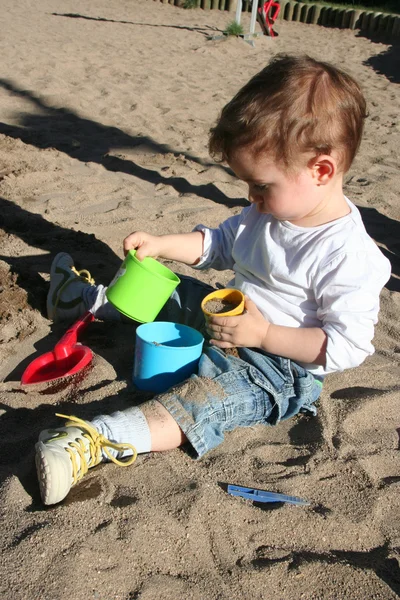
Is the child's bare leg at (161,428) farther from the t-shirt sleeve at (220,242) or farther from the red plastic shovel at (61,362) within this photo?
the t-shirt sleeve at (220,242)

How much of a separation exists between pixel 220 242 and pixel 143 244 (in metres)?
0.31

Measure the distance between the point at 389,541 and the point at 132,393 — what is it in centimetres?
95

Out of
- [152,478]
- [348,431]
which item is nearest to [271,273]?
[348,431]

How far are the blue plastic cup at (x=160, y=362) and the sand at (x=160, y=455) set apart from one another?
106mm

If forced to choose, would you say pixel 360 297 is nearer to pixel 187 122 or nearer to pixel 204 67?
pixel 187 122

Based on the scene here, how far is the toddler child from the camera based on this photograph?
189 centimetres

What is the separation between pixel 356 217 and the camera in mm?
2121

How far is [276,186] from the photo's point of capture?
1.97m

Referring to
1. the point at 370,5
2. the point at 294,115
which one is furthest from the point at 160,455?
the point at 370,5

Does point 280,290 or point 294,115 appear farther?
point 280,290

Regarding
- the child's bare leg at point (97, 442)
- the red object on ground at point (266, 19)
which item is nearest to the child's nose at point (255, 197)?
the child's bare leg at point (97, 442)

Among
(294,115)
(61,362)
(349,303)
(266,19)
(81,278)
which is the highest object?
(294,115)

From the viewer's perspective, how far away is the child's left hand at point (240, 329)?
6.48 feet

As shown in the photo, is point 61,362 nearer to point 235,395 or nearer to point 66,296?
Result: point 66,296
